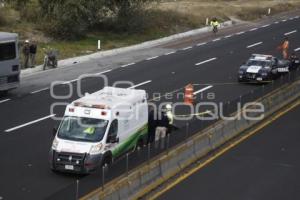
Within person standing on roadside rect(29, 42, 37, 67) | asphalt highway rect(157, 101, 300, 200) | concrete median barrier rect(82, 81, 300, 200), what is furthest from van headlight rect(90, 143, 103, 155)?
person standing on roadside rect(29, 42, 37, 67)

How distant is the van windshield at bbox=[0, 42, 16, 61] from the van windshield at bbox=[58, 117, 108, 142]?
36.5ft

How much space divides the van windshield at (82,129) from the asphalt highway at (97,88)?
48.2 inches

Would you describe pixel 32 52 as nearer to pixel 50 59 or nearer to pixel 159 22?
pixel 50 59

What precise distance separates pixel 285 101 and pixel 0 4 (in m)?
31.1

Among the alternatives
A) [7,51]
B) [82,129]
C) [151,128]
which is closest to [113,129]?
[82,129]

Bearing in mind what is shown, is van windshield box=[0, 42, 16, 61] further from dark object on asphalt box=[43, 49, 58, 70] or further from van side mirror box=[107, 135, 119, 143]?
van side mirror box=[107, 135, 119, 143]

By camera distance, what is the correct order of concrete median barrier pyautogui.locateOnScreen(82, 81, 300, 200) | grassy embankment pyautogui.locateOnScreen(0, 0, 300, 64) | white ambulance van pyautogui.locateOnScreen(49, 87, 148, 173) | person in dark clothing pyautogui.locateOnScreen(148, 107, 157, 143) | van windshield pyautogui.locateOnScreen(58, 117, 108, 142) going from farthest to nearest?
grassy embankment pyautogui.locateOnScreen(0, 0, 300, 64), person in dark clothing pyautogui.locateOnScreen(148, 107, 157, 143), van windshield pyautogui.locateOnScreen(58, 117, 108, 142), white ambulance van pyautogui.locateOnScreen(49, 87, 148, 173), concrete median barrier pyautogui.locateOnScreen(82, 81, 300, 200)

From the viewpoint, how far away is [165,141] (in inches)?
718

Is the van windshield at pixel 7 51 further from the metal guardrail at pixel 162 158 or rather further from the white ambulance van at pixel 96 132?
the metal guardrail at pixel 162 158

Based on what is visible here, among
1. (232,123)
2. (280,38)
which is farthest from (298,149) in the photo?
(280,38)

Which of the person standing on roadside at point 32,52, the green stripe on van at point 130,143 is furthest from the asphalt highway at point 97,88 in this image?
the person standing on roadside at point 32,52

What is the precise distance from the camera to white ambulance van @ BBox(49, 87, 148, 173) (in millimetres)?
18078

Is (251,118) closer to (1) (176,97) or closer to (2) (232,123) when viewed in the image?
(2) (232,123)

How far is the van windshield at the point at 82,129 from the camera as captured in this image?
18.6m
